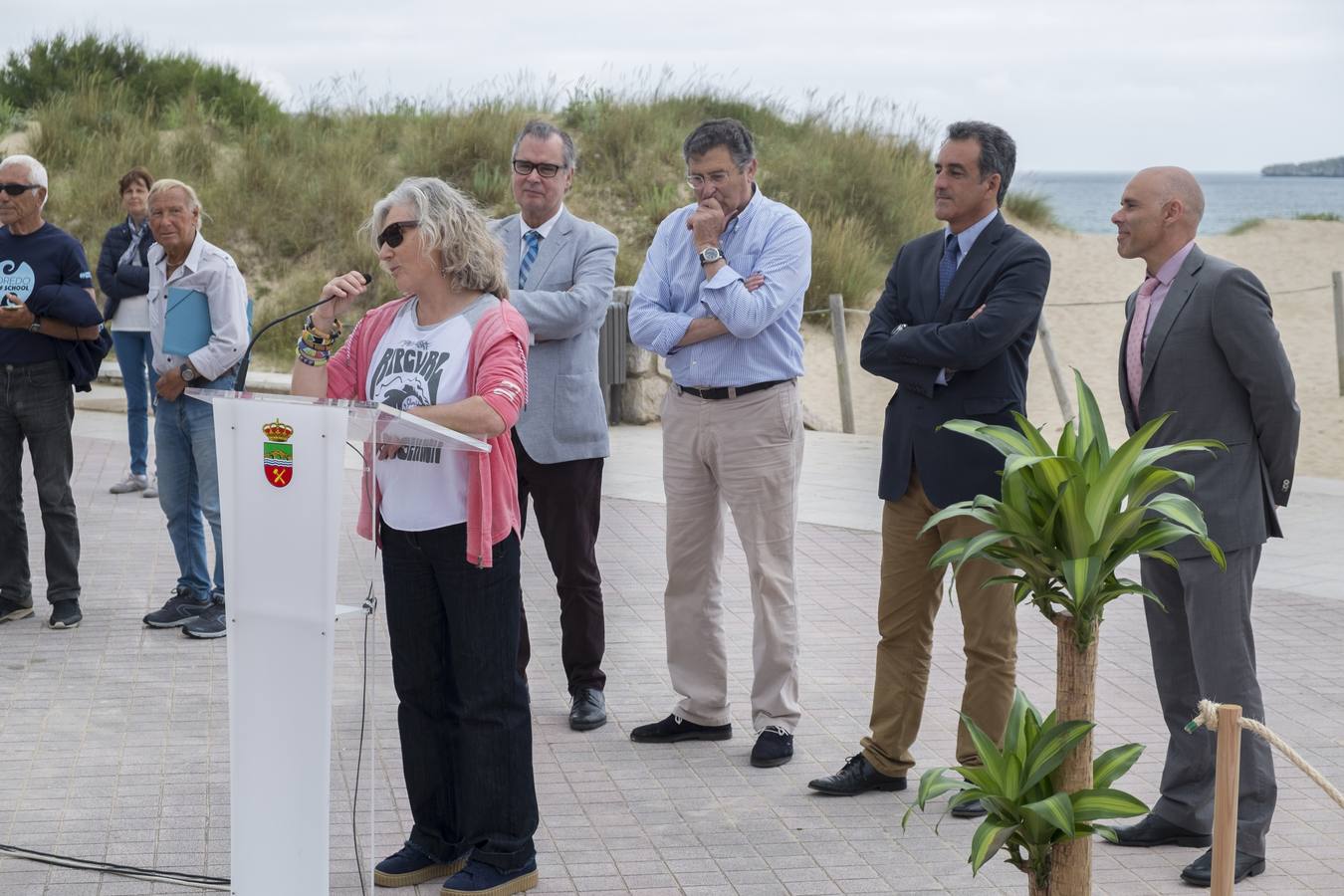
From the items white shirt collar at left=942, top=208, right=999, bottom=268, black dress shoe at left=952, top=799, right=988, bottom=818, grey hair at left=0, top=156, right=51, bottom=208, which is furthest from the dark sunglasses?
grey hair at left=0, top=156, right=51, bottom=208

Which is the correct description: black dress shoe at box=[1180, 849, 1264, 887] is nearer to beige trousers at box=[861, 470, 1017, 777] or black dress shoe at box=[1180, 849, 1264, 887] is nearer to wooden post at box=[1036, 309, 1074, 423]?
beige trousers at box=[861, 470, 1017, 777]

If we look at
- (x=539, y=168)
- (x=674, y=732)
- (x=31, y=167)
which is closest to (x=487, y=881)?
(x=674, y=732)

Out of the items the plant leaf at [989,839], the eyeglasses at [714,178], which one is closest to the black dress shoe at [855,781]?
the plant leaf at [989,839]

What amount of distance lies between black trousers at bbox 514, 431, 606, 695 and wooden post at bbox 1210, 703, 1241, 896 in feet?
9.94

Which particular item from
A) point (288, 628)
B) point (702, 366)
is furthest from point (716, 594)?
point (288, 628)

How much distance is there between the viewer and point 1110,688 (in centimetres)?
652

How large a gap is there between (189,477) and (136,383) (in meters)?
3.80

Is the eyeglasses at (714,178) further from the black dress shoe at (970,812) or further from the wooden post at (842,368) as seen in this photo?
the wooden post at (842,368)

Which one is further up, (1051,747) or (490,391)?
(490,391)

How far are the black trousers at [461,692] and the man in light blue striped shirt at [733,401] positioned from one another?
1.33 meters

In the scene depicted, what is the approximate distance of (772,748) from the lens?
5.49 metres

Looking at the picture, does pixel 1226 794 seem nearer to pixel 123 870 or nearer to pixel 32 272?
pixel 123 870

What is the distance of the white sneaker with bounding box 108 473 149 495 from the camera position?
10.7m

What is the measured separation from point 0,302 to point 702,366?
3.56 meters
